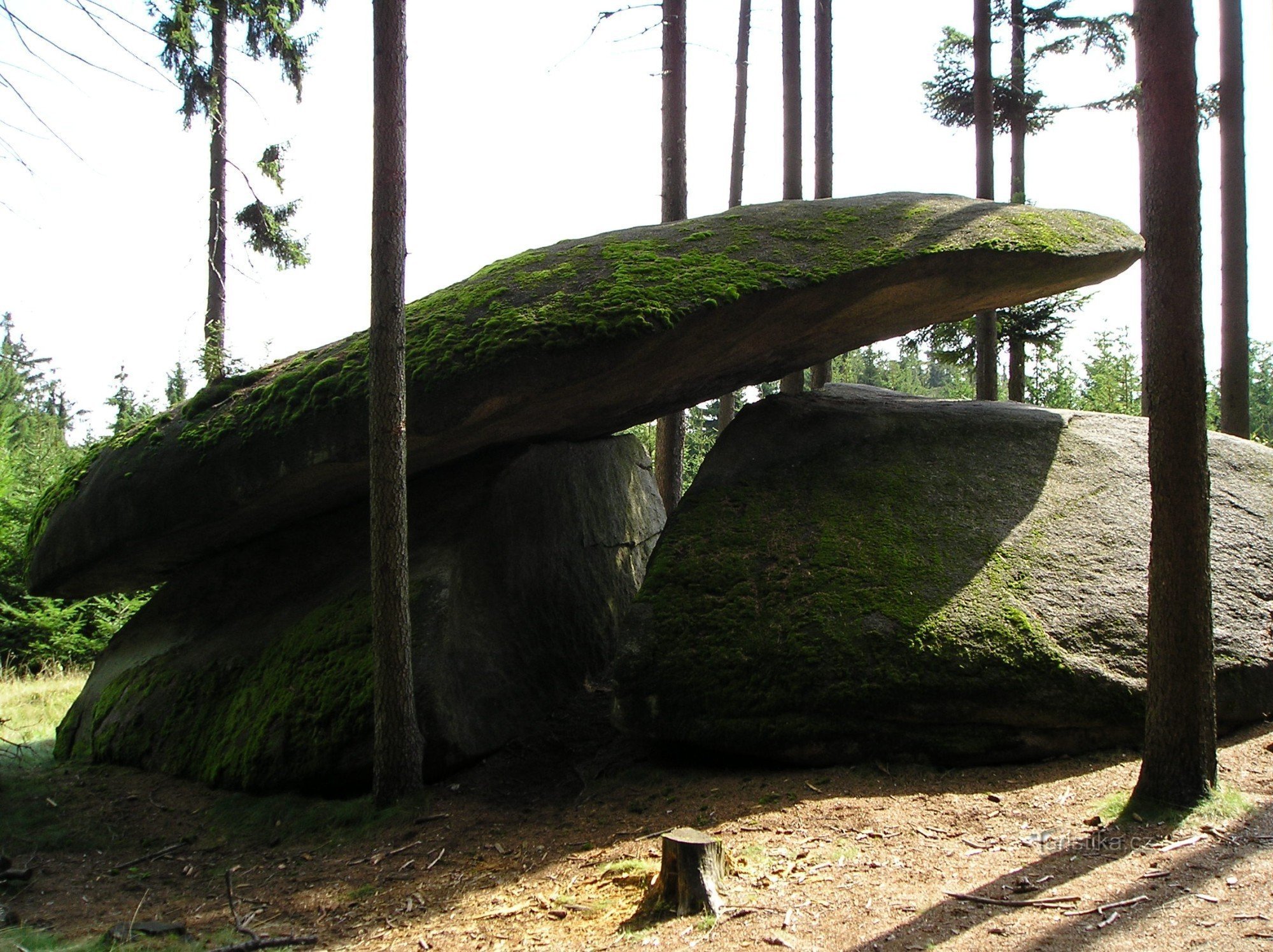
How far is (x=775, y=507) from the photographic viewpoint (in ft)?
23.1

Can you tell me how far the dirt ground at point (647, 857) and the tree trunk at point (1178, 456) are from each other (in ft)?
1.23

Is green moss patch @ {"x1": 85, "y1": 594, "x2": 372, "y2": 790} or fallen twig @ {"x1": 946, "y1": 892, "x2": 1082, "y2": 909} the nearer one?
fallen twig @ {"x1": 946, "y1": 892, "x2": 1082, "y2": 909}

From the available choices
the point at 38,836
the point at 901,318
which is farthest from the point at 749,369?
the point at 38,836

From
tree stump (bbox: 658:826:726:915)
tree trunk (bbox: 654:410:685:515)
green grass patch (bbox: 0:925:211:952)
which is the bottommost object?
green grass patch (bbox: 0:925:211:952)

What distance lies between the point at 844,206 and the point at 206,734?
21.4 ft

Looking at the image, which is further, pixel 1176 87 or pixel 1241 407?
pixel 1241 407

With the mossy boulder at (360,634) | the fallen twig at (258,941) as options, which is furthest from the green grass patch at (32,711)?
→ the fallen twig at (258,941)

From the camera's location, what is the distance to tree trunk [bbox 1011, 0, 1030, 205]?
539 inches

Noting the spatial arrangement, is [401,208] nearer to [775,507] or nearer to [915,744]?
[775,507]

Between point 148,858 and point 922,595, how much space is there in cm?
526

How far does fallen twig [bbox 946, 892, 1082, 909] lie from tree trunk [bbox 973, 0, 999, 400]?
916 centimetres

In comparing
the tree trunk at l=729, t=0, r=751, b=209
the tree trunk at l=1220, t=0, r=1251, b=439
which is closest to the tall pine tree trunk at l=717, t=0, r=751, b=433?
the tree trunk at l=729, t=0, r=751, b=209

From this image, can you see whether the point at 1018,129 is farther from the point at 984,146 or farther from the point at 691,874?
the point at 691,874

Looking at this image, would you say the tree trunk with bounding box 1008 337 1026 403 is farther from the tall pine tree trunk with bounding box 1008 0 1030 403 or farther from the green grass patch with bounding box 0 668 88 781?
the green grass patch with bounding box 0 668 88 781
